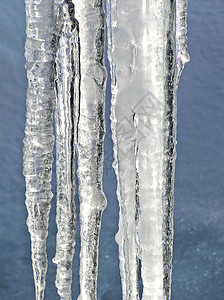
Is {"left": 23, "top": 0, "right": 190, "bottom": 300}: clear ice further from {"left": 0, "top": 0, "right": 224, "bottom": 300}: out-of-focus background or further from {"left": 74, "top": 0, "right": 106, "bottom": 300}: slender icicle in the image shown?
{"left": 0, "top": 0, "right": 224, "bottom": 300}: out-of-focus background

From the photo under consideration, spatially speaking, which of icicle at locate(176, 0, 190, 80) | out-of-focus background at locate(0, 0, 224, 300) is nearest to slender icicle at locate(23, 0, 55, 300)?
icicle at locate(176, 0, 190, 80)

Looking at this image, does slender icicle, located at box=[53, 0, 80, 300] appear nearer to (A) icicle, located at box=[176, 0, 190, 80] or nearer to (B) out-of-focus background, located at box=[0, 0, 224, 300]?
(A) icicle, located at box=[176, 0, 190, 80]

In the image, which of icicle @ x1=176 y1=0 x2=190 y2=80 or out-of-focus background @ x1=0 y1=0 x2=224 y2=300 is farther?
out-of-focus background @ x1=0 y1=0 x2=224 y2=300

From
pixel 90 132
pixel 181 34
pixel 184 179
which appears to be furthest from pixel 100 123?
pixel 184 179

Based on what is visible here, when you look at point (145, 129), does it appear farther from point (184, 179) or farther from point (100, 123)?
point (184, 179)

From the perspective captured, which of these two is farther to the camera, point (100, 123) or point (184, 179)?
point (184, 179)

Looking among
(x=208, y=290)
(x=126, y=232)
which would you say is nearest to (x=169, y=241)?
(x=126, y=232)

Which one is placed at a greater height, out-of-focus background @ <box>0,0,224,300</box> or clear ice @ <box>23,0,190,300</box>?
clear ice @ <box>23,0,190,300</box>
